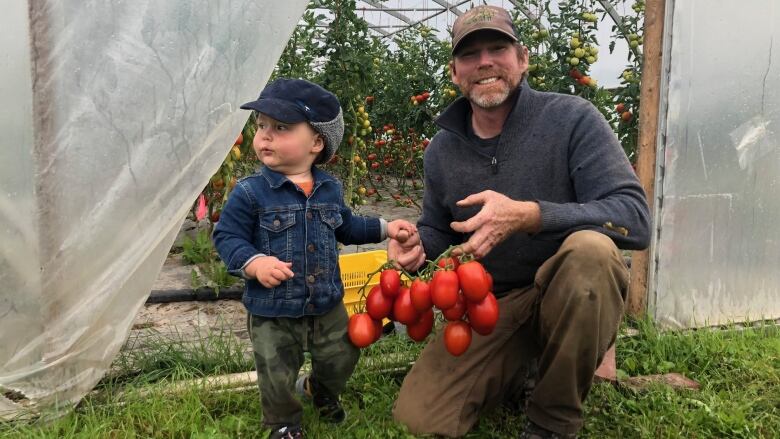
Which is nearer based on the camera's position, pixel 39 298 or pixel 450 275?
pixel 450 275

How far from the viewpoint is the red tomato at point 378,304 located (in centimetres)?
192

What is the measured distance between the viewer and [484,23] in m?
2.19

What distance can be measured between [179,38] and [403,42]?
5.16 meters

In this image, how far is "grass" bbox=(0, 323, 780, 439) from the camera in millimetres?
2062

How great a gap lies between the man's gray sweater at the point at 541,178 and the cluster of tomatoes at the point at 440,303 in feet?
1.00

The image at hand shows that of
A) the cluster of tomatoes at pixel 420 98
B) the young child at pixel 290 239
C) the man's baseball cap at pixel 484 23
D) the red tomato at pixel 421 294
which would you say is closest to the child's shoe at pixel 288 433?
the young child at pixel 290 239

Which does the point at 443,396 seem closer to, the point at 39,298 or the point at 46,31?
the point at 39,298

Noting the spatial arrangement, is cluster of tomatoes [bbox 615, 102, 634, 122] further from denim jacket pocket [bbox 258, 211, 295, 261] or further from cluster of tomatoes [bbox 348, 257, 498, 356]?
denim jacket pocket [bbox 258, 211, 295, 261]

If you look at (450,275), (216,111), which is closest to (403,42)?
(216,111)

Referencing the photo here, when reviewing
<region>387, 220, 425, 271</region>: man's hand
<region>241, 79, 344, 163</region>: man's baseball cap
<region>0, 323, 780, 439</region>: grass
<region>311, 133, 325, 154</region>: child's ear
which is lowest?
<region>0, 323, 780, 439</region>: grass

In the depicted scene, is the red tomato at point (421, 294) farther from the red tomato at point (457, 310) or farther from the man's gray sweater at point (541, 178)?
the man's gray sweater at point (541, 178)

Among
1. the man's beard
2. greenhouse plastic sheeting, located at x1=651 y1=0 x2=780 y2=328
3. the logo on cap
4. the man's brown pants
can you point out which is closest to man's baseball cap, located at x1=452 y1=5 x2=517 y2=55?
the logo on cap

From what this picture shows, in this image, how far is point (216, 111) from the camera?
211 centimetres

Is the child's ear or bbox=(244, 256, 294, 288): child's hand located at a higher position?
the child's ear
